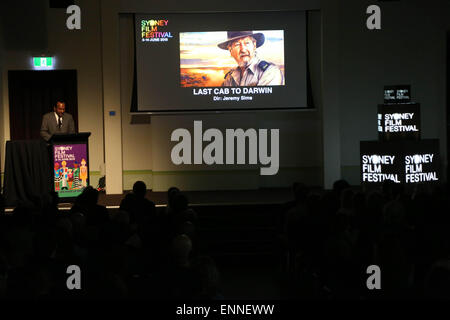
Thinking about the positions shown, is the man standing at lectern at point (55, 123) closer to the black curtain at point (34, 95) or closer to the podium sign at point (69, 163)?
the black curtain at point (34, 95)

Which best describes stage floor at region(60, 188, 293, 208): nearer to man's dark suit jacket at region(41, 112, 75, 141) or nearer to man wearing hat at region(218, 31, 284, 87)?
man's dark suit jacket at region(41, 112, 75, 141)

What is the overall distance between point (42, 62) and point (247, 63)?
10.9 feet

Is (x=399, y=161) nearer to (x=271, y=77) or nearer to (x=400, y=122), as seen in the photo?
(x=400, y=122)

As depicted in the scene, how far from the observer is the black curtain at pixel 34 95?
428 inches

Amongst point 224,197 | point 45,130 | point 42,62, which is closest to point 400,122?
point 224,197

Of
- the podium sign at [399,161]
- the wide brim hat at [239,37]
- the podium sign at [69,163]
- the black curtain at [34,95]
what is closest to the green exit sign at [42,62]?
the black curtain at [34,95]

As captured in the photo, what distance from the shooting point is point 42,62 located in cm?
1081

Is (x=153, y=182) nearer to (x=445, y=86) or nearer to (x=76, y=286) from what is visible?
(x=445, y=86)

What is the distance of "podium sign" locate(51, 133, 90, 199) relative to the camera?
8805 millimetres

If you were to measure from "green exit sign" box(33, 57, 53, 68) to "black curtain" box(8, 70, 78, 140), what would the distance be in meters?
0.10

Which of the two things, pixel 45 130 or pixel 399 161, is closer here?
pixel 399 161

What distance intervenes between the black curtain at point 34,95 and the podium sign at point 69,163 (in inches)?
86.9

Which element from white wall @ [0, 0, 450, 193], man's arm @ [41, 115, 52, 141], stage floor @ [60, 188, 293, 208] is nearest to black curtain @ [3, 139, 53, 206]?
stage floor @ [60, 188, 293, 208]

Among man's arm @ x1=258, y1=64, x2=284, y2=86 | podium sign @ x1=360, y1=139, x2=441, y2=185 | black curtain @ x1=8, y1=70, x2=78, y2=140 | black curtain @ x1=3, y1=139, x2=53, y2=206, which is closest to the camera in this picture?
podium sign @ x1=360, y1=139, x2=441, y2=185
